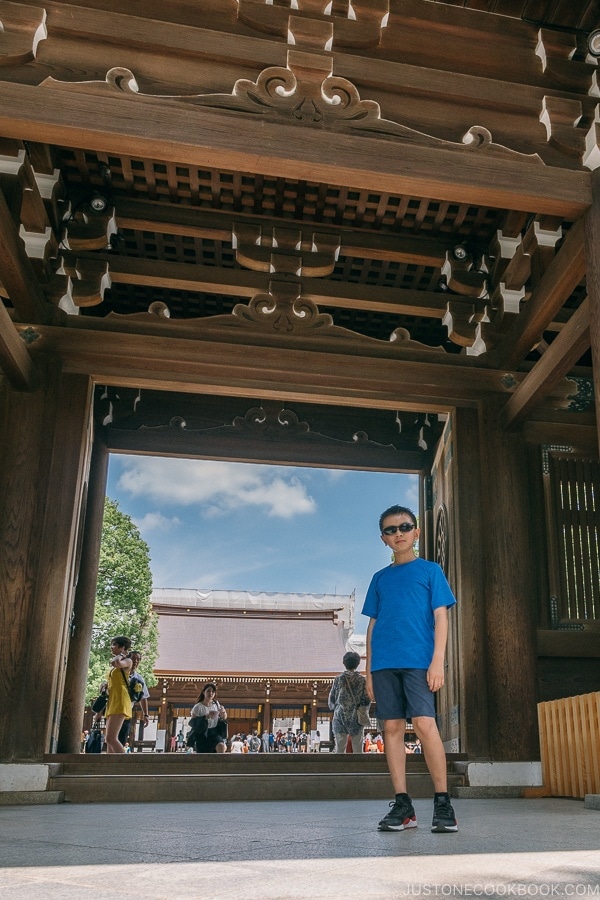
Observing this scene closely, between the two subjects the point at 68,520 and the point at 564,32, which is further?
the point at 68,520

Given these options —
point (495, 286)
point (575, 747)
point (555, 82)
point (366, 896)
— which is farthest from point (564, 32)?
point (366, 896)

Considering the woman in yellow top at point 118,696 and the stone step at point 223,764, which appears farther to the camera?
the woman in yellow top at point 118,696

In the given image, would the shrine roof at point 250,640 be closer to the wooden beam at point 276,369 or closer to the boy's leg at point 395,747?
the wooden beam at point 276,369

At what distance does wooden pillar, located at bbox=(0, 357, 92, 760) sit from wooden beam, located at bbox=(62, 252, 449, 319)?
86cm

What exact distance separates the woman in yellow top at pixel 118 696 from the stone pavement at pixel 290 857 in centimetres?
337

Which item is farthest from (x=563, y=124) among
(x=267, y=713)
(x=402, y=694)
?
(x=267, y=713)

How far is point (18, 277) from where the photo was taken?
4871 mm

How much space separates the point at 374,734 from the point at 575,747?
1345 centimetres

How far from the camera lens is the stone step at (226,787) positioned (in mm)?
4586

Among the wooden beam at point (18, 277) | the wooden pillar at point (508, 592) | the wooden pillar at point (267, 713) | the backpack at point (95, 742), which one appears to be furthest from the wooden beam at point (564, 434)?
the wooden pillar at point (267, 713)

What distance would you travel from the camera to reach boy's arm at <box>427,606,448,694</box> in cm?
293

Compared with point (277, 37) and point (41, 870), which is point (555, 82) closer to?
point (277, 37)

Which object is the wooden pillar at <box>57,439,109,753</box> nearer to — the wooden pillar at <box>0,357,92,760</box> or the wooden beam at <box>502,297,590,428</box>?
the wooden pillar at <box>0,357,92,760</box>

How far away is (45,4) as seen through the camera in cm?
385
